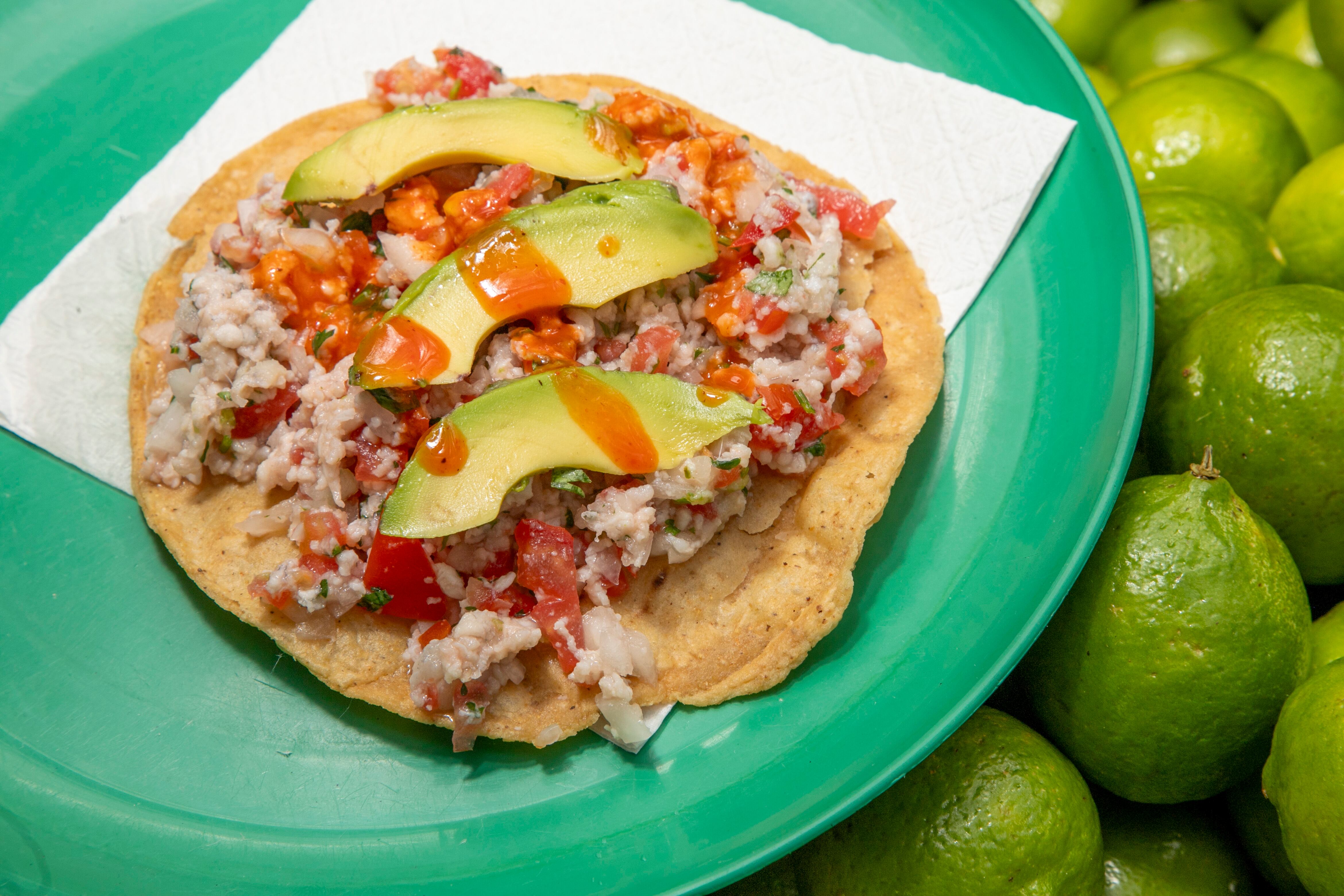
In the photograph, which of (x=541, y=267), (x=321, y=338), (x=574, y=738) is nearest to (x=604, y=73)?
(x=541, y=267)

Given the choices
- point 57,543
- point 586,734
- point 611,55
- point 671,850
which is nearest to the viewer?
point 671,850

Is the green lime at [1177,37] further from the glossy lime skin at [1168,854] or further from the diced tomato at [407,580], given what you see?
the diced tomato at [407,580]

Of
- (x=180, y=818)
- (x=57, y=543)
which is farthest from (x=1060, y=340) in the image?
(x=57, y=543)

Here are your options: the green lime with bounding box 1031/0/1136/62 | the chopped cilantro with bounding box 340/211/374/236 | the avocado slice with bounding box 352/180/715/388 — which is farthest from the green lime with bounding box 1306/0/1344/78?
the chopped cilantro with bounding box 340/211/374/236

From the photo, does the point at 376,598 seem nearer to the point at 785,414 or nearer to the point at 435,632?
the point at 435,632

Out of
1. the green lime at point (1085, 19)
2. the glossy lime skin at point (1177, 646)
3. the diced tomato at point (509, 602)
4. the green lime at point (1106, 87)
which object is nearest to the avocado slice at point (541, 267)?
the diced tomato at point (509, 602)

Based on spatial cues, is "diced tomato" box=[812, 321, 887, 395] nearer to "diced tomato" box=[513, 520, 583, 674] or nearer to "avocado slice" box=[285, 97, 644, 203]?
"avocado slice" box=[285, 97, 644, 203]

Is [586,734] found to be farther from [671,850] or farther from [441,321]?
[441,321]
